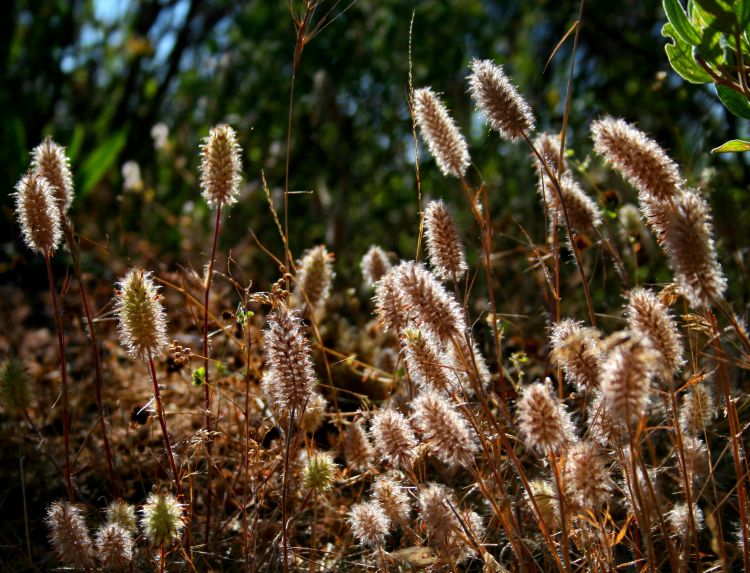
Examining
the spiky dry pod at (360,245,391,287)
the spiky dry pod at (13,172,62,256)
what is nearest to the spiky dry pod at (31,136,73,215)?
the spiky dry pod at (13,172,62,256)

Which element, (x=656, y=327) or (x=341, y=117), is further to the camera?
(x=341, y=117)

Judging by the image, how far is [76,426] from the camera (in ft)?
8.33

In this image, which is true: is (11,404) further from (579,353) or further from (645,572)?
(645,572)

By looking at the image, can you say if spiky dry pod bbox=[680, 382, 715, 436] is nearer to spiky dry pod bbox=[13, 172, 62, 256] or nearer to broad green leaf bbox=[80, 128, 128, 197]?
spiky dry pod bbox=[13, 172, 62, 256]

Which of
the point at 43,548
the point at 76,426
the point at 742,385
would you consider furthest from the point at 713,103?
the point at 43,548

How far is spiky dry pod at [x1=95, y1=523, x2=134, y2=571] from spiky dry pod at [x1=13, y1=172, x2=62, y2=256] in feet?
1.85

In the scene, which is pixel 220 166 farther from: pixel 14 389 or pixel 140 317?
pixel 14 389

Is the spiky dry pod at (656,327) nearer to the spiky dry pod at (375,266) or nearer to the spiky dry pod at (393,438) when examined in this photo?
the spiky dry pod at (393,438)

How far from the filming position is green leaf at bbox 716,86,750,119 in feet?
5.43

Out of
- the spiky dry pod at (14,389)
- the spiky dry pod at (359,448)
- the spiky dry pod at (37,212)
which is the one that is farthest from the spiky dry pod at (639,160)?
the spiky dry pod at (14,389)

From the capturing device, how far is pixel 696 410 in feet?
5.08

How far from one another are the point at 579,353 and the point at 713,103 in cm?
231

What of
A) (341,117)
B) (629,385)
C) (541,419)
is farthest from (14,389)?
(341,117)

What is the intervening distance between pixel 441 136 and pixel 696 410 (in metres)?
0.70
